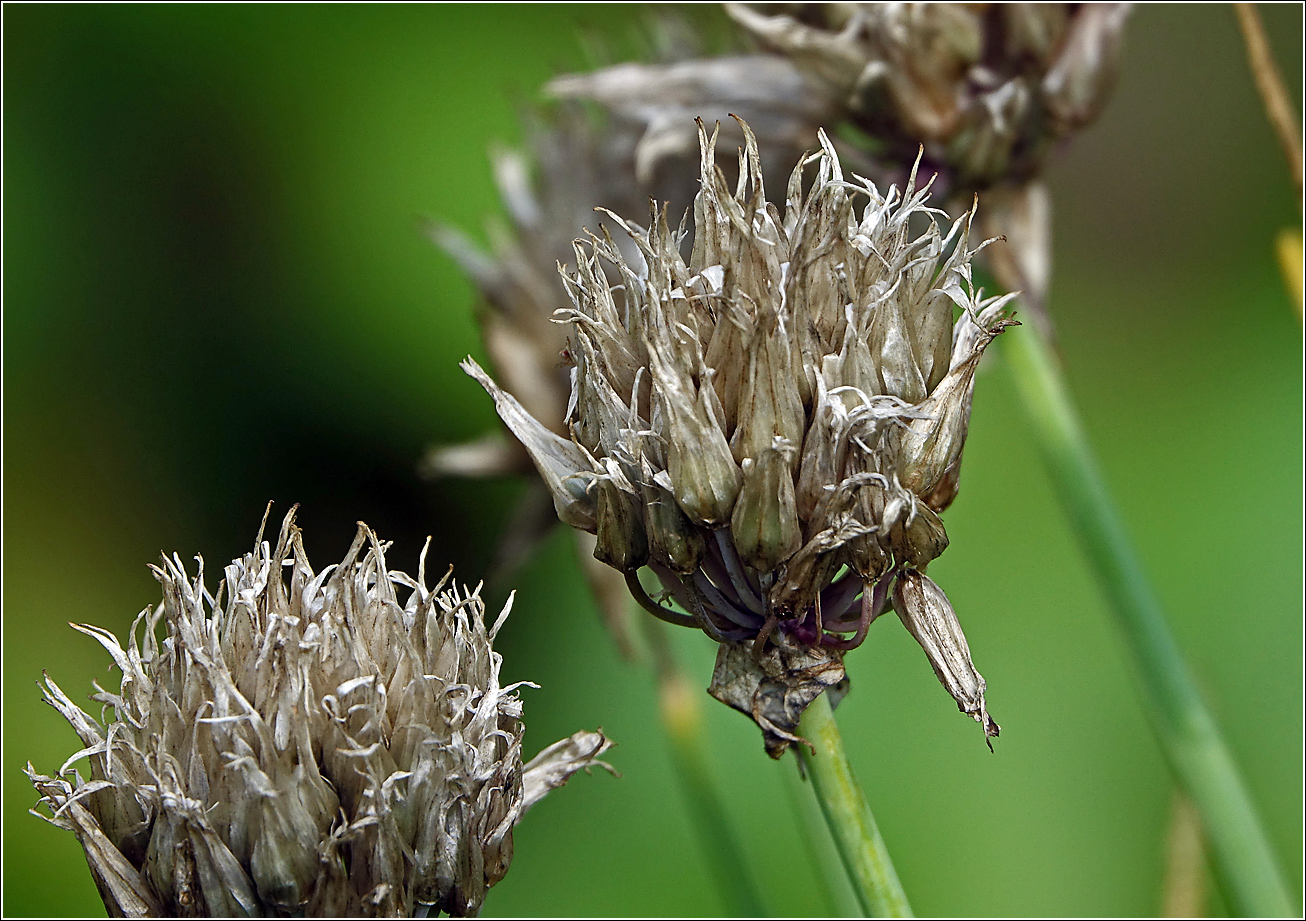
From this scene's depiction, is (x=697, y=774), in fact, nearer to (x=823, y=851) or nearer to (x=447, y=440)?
(x=823, y=851)

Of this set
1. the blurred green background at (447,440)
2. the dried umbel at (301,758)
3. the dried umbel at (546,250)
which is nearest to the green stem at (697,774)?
the dried umbel at (546,250)

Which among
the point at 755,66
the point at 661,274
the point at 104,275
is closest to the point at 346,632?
the point at 661,274

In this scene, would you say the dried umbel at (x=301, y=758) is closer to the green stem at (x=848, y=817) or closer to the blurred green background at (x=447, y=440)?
the green stem at (x=848, y=817)

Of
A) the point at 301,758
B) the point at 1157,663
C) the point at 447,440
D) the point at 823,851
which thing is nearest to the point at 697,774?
the point at 823,851

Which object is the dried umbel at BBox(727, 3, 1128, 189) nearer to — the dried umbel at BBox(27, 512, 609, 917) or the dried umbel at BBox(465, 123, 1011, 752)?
the dried umbel at BBox(465, 123, 1011, 752)

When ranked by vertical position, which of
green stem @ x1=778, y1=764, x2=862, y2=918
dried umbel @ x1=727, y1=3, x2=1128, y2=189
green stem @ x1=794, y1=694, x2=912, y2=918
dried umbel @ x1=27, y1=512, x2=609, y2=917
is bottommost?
green stem @ x1=778, y1=764, x2=862, y2=918

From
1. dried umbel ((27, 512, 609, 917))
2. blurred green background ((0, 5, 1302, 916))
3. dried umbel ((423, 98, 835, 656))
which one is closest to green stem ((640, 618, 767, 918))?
dried umbel ((423, 98, 835, 656))
